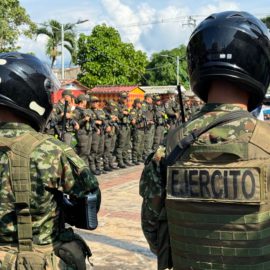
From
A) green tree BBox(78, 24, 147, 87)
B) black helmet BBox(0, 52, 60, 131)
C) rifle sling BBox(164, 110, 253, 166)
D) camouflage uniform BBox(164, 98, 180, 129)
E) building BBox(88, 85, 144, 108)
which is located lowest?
rifle sling BBox(164, 110, 253, 166)

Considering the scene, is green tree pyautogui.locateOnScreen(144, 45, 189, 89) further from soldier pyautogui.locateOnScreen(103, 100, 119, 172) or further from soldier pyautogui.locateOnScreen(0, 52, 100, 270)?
soldier pyautogui.locateOnScreen(0, 52, 100, 270)

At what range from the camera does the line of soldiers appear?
933 cm

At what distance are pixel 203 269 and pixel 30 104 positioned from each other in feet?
3.59

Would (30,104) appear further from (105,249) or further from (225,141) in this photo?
(105,249)

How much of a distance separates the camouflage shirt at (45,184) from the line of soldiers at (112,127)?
5360 millimetres

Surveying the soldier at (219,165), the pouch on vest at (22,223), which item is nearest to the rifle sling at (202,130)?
the soldier at (219,165)

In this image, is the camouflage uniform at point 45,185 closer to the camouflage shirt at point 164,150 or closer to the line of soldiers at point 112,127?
the camouflage shirt at point 164,150

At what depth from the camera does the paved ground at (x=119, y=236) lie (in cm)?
457

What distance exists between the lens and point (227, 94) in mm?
1963

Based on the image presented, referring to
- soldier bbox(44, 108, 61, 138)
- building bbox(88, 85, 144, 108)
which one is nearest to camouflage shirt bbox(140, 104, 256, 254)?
soldier bbox(44, 108, 61, 138)

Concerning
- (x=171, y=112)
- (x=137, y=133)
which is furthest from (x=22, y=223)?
(x=171, y=112)

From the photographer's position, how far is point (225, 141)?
1831 millimetres

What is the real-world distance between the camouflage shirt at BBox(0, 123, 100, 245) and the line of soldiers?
17.6 ft

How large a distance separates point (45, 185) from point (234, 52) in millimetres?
996
